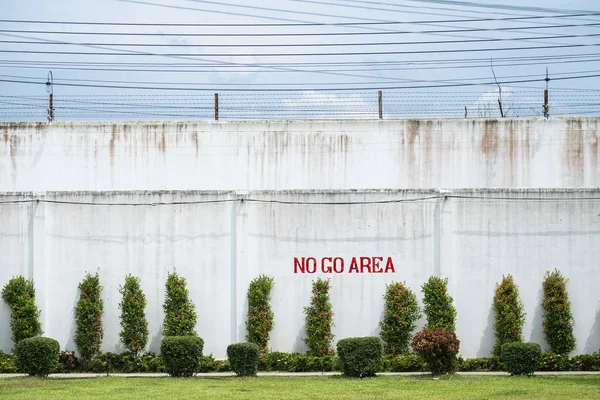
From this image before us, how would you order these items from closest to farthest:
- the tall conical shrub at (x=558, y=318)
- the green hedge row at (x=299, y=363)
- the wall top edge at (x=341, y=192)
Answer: the green hedge row at (x=299, y=363)
the tall conical shrub at (x=558, y=318)
the wall top edge at (x=341, y=192)

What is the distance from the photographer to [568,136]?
1299 inches

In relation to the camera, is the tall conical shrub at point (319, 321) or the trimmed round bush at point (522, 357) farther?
the tall conical shrub at point (319, 321)

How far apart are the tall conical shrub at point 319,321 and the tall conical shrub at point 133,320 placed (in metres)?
4.21

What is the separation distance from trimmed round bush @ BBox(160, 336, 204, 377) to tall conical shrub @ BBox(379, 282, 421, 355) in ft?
16.2

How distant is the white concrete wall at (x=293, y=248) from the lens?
82.7 feet

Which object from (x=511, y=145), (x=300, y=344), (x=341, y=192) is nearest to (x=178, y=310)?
(x=300, y=344)

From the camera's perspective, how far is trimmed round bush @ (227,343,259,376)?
22.7m

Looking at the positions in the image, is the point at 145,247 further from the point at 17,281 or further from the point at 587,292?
the point at 587,292

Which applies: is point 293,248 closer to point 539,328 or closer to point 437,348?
point 437,348

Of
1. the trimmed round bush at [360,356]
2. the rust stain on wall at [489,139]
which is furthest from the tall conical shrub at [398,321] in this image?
the rust stain on wall at [489,139]

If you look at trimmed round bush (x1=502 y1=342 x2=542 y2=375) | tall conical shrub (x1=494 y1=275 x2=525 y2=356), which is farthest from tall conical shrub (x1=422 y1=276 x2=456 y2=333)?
trimmed round bush (x1=502 y1=342 x2=542 y2=375)

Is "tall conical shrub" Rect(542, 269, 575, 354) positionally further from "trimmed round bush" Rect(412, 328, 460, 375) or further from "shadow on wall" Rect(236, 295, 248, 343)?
"shadow on wall" Rect(236, 295, 248, 343)

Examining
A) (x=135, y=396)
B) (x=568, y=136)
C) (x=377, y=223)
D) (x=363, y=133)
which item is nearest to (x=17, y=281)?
(x=135, y=396)

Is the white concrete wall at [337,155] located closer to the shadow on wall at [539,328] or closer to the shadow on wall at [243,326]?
the shadow on wall at [243,326]
